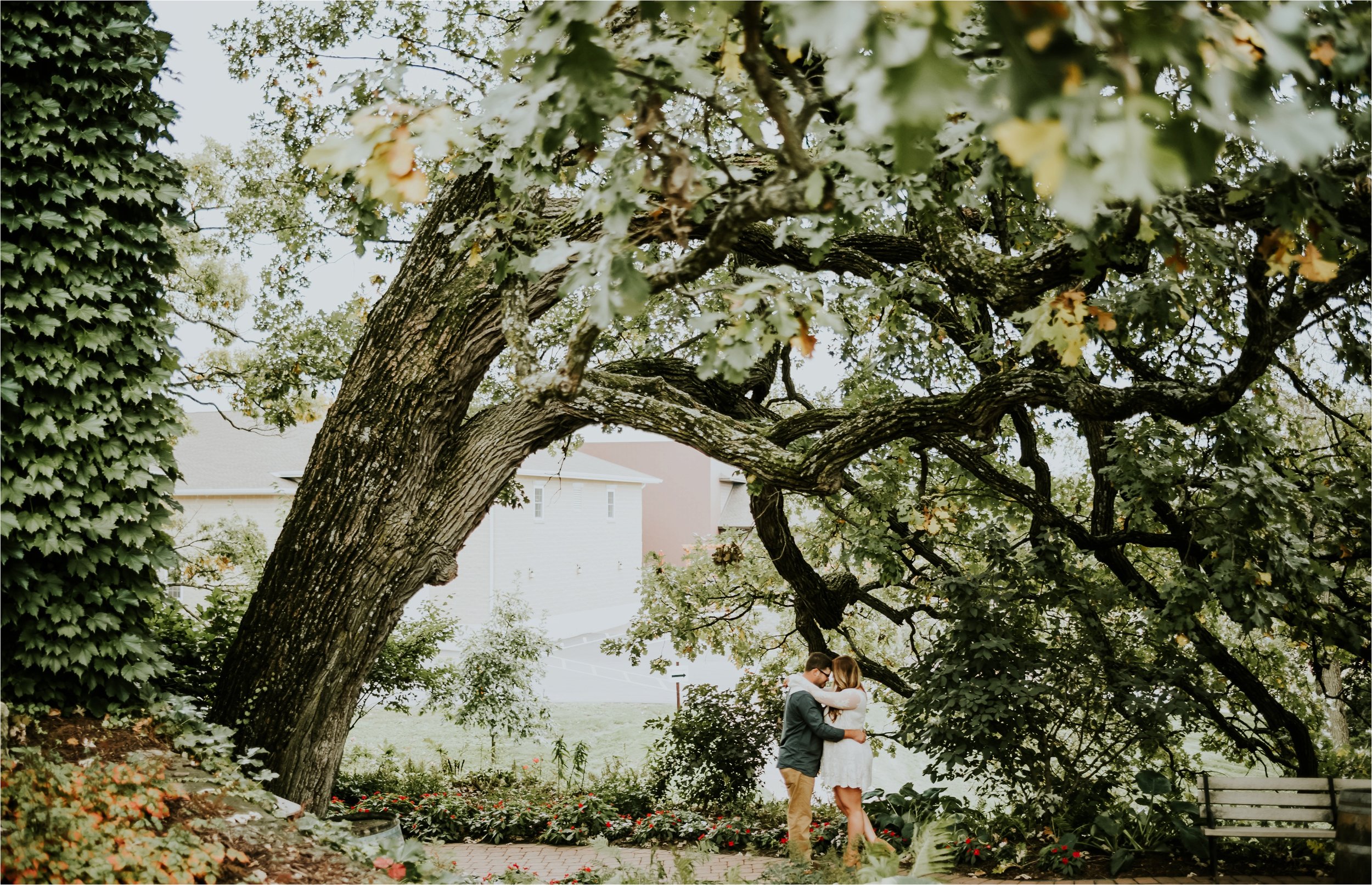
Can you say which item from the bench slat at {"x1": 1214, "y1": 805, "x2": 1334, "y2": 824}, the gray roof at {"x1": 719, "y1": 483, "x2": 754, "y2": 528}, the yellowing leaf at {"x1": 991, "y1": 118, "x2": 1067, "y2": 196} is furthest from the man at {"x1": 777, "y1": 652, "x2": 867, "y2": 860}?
the gray roof at {"x1": 719, "y1": 483, "x2": 754, "y2": 528}

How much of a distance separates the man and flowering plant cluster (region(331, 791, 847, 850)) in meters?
1.67

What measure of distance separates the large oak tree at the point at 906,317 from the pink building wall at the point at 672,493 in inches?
861

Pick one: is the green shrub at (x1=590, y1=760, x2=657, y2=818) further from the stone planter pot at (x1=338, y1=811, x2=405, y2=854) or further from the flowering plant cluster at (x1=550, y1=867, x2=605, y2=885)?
the flowering plant cluster at (x1=550, y1=867, x2=605, y2=885)

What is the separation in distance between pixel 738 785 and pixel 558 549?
612 inches

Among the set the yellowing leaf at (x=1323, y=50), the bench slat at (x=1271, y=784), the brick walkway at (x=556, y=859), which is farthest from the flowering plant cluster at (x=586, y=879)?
the yellowing leaf at (x=1323, y=50)

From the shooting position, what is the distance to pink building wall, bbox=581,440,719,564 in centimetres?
3238

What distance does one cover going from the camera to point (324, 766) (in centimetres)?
633

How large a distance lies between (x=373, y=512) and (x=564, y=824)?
16.2 feet

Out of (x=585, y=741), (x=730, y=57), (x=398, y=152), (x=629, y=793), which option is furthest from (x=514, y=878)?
(x=585, y=741)

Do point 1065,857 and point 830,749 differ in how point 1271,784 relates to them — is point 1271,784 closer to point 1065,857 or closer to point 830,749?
point 1065,857

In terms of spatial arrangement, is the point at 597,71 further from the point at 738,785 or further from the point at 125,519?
the point at 738,785

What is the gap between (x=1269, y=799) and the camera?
684 centimetres

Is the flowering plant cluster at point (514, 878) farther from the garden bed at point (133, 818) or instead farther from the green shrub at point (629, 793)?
the green shrub at point (629, 793)

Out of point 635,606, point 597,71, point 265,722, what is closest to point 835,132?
point 597,71
